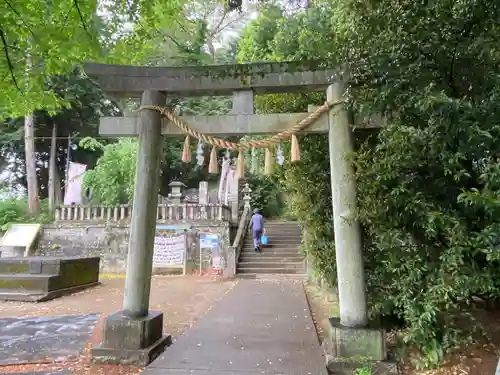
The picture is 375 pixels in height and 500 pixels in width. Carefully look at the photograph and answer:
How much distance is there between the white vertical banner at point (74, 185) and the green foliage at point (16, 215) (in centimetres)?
142

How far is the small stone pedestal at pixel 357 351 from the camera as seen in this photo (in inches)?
145

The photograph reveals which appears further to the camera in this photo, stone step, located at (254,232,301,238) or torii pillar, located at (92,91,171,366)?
stone step, located at (254,232,301,238)

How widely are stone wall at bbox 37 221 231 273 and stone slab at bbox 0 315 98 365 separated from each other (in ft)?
23.6

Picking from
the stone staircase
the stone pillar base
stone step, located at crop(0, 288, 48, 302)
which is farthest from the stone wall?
the stone pillar base

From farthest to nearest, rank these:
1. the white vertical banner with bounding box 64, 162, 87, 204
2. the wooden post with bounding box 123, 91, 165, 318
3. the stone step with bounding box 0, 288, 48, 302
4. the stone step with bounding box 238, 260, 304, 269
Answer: the white vertical banner with bounding box 64, 162, 87, 204
the stone step with bounding box 238, 260, 304, 269
the stone step with bounding box 0, 288, 48, 302
the wooden post with bounding box 123, 91, 165, 318

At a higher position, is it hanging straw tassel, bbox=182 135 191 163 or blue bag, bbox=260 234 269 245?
hanging straw tassel, bbox=182 135 191 163

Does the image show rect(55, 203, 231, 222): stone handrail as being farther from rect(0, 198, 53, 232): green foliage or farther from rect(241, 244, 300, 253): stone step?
rect(0, 198, 53, 232): green foliage

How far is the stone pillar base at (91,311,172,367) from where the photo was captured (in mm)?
4006

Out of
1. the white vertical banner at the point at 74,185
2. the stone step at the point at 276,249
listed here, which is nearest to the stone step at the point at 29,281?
the stone step at the point at 276,249

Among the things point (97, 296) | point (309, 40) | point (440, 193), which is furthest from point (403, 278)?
point (97, 296)

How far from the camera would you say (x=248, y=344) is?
181 inches

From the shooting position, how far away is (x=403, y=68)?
354cm

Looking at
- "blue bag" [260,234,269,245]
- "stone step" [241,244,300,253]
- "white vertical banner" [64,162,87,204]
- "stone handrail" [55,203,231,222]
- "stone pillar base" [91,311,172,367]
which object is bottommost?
"stone pillar base" [91,311,172,367]

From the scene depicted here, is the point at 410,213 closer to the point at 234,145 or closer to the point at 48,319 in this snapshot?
the point at 234,145
